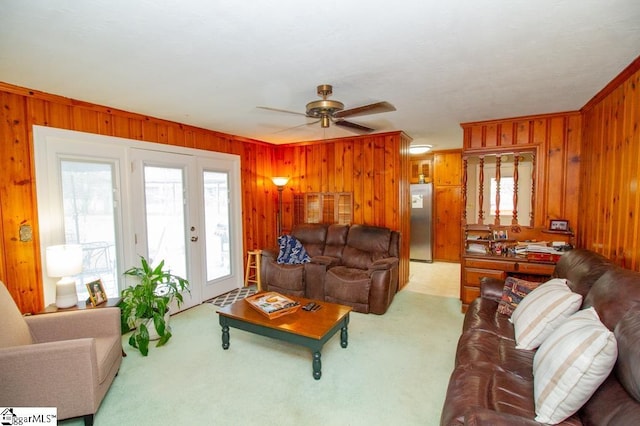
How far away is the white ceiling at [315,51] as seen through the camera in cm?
153

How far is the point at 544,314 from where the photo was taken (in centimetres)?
195

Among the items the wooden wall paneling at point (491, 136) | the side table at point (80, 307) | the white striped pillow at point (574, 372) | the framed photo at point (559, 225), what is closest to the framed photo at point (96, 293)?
the side table at point (80, 307)

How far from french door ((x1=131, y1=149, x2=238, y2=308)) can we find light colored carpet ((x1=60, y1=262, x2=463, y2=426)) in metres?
0.91

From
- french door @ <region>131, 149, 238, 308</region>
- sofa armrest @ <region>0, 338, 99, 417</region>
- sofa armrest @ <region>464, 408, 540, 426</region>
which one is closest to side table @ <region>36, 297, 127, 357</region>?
sofa armrest @ <region>0, 338, 99, 417</region>

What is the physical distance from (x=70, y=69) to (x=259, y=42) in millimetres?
1480

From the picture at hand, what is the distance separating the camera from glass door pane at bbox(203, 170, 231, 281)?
4344mm

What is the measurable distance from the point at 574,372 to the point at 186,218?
155 inches

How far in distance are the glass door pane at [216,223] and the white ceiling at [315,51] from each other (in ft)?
4.64

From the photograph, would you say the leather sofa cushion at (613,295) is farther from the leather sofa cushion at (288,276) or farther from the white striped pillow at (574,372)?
the leather sofa cushion at (288,276)

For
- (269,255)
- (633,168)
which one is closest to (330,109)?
(633,168)

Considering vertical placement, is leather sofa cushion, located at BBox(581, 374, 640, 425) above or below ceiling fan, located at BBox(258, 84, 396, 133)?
below

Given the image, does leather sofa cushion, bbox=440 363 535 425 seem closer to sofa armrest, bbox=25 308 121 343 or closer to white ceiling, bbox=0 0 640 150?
white ceiling, bbox=0 0 640 150

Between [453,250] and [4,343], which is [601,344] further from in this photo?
[453,250]

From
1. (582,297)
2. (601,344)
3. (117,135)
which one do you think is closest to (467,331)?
(582,297)
